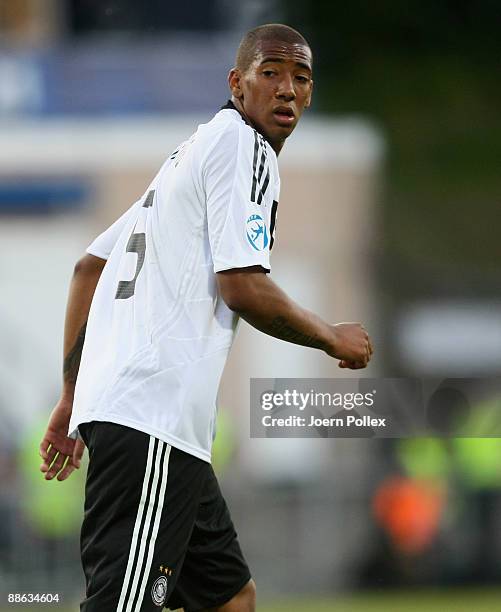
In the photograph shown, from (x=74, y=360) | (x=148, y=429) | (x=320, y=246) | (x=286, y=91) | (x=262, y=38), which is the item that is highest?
(x=320, y=246)

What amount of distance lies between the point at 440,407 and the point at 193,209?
1.49 meters

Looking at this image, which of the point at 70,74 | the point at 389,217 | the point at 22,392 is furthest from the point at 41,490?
the point at 389,217

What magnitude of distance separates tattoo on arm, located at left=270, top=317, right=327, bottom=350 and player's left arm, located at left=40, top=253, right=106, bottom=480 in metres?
0.80

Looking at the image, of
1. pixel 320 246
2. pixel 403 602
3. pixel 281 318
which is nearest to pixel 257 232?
pixel 281 318

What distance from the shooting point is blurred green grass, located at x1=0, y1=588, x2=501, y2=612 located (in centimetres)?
973

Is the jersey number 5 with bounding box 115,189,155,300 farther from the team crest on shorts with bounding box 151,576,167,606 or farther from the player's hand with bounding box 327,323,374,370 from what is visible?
the team crest on shorts with bounding box 151,576,167,606

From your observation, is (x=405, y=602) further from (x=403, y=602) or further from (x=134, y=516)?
(x=134, y=516)

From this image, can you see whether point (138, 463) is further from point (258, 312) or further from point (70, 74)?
point (70, 74)

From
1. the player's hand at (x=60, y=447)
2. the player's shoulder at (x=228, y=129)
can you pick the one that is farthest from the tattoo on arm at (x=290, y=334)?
the player's hand at (x=60, y=447)

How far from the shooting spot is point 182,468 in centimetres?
412

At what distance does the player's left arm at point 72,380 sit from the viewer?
470 centimetres

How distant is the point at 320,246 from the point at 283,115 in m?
14.3

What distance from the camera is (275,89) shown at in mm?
4258

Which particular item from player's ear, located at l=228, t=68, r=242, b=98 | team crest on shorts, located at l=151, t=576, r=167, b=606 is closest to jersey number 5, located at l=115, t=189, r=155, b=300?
player's ear, located at l=228, t=68, r=242, b=98
